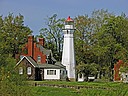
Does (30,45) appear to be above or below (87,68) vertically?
above

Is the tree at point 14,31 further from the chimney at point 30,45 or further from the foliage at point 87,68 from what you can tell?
the foliage at point 87,68

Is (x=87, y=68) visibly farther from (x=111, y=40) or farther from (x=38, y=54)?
(x=38, y=54)

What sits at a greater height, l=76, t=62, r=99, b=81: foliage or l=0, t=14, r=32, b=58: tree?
l=0, t=14, r=32, b=58: tree

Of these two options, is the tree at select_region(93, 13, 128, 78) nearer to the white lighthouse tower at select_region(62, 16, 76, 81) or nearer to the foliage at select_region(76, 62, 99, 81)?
the foliage at select_region(76, 62, 99, 81)

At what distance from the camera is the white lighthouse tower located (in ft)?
223

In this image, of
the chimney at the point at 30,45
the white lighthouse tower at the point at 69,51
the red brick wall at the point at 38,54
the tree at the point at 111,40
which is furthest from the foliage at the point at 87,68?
the chimney at the point at 30,45

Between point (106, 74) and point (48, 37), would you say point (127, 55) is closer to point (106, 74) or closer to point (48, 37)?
point (106, 74)

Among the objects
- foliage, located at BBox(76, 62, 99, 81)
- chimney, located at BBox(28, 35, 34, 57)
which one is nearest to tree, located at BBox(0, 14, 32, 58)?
chimney, located at BBox(28, 35, 34, 57)

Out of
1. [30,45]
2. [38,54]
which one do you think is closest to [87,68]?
[38,54]

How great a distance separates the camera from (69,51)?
67.9 metres

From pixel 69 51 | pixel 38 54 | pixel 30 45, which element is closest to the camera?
pixel 69 51

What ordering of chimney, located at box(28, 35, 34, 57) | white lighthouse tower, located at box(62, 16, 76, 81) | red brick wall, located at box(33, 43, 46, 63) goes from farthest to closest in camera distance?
red brick wall, located at box(33, 43, 46, 63) < chimney, located at box(28, 35, 34, 57) < white lighthouse tower, located at box(62, 16, 76, 81)

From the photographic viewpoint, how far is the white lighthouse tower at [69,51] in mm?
68000

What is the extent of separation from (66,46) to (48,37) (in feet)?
33.6
